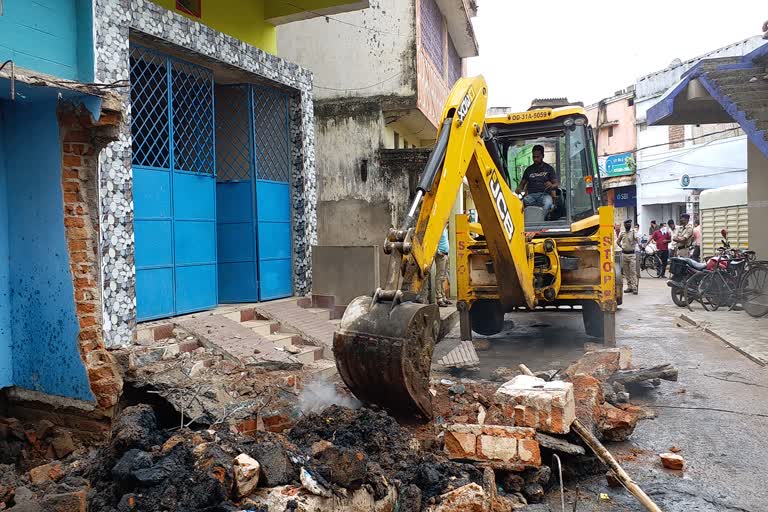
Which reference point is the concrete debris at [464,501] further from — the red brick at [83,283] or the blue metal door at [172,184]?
the blue metal door at [172,184]

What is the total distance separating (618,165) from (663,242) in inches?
539

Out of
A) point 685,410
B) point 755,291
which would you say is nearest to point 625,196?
point 755,291

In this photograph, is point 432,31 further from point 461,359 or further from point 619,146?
point 619,146

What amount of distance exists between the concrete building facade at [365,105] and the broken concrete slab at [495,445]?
8.07 m

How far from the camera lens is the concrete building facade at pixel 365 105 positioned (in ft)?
38.9

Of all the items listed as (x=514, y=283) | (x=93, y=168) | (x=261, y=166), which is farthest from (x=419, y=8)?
(x=93, y=168)

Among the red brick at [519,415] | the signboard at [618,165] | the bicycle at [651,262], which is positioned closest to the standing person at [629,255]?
the bicycle at [651,262]

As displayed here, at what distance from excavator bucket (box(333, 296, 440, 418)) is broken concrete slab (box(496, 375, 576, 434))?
0.65 meters

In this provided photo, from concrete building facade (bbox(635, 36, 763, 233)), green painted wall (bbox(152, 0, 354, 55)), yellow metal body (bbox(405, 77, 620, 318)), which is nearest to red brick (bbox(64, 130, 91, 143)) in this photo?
yellow metal body (bbox(405, 77, 620, 318))

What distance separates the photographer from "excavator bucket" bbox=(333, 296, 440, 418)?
4.00 m

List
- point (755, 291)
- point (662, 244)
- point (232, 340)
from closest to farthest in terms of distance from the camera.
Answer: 1. point (232, 340)
2. point (755, 291)
3. point (662, 244)

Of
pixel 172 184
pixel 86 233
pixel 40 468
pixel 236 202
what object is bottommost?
pixel 40 468

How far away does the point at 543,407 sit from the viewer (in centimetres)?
424

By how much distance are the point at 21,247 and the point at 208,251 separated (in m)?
2.58
